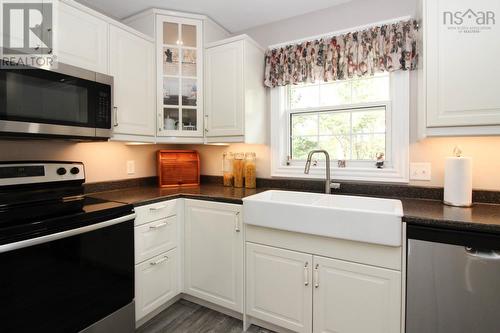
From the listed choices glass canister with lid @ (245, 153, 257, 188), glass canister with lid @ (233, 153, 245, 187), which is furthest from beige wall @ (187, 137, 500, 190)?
glass canister with lid @ (233, 153, 245, 187)

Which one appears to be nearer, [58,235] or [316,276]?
[58,235]

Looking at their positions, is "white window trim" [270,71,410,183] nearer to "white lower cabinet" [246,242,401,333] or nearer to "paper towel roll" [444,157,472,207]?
"paper towel roll" [444,157,472,207]

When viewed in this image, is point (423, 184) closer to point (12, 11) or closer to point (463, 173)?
point (463, 173)

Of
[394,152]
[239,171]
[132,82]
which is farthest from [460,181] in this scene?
[132,82]

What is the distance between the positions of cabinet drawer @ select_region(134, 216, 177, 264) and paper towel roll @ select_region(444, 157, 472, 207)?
73.0 inches

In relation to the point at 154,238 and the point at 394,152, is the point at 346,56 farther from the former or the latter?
the point at 154,238

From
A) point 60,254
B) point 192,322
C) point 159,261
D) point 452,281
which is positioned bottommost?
point 192,322

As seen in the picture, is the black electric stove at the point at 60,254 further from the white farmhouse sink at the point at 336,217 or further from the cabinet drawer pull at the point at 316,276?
the cabinet drawer pull at the point at 316,276

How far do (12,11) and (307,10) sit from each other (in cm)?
195

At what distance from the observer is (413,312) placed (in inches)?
49.6

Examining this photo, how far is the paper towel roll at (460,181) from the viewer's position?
145 cm

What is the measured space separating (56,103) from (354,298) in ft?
6.50

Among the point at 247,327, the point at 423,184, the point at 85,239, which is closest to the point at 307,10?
the point at 423,184

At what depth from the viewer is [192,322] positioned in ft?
5.91
